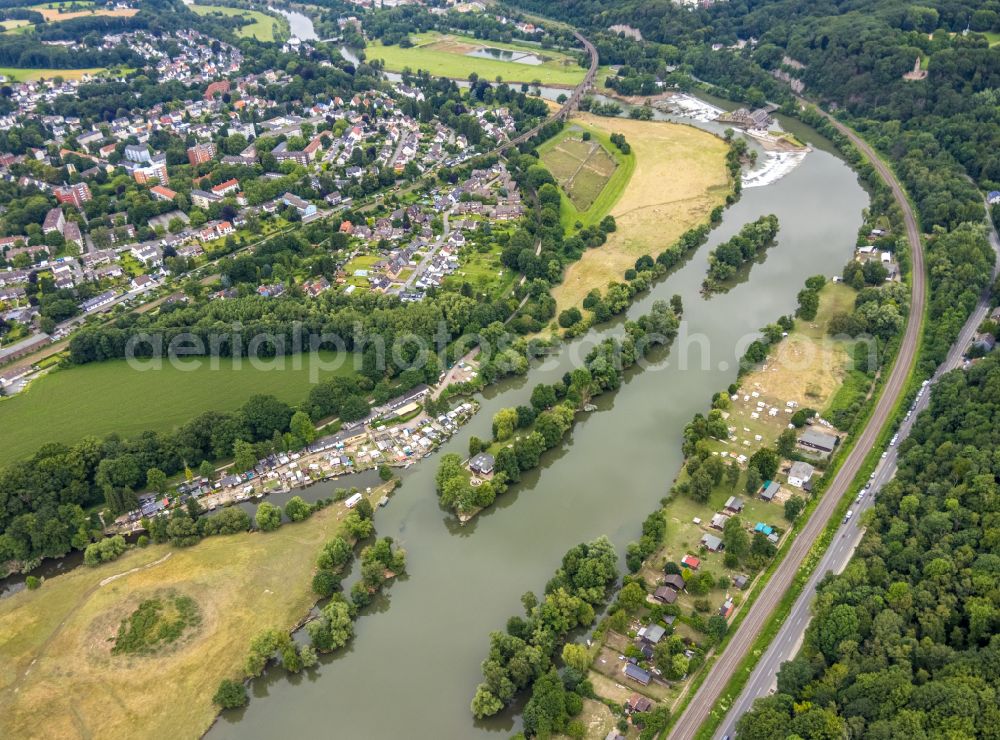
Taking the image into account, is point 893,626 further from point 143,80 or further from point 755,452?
point 143,80

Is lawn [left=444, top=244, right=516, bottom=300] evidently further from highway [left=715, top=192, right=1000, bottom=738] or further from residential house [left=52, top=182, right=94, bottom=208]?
residential house [left=52, top=182, right=94, bottom=208]

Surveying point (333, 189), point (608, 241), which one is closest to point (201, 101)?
point (333, 189)

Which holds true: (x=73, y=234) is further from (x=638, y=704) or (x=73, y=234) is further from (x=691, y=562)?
(x=638, y=704)

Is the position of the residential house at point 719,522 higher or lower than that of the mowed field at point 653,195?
lower

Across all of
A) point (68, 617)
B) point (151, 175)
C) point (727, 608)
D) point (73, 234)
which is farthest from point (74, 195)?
point (727, 608)

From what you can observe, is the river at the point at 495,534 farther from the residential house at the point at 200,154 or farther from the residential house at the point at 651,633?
the residential house at the point at 200,154

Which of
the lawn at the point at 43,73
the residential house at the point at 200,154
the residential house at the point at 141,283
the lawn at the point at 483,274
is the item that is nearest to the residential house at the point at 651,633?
the lawn at the point at 483,274
